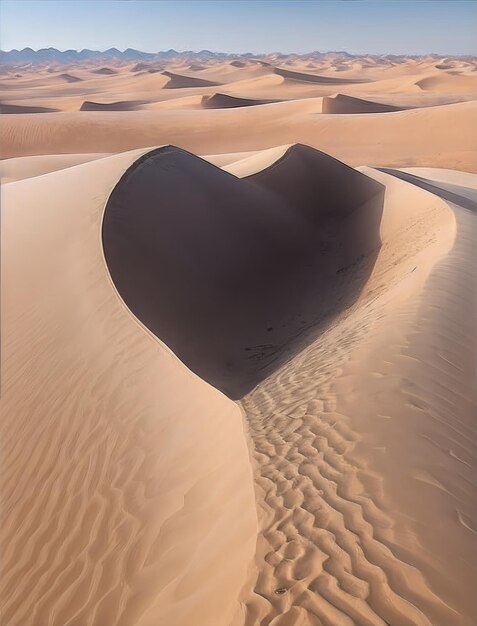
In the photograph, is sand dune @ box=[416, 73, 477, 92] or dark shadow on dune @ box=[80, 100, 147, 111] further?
sand dune @ box=[416, 73, 477, 92]

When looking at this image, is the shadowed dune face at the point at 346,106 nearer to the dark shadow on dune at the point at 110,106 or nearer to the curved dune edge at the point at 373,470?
the dark shadow on dune at the point at 110,106

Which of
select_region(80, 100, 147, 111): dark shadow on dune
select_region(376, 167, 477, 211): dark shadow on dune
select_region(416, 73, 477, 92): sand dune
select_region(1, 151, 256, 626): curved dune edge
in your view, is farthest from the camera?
select_region(416, 73, 477, 92): sand dune

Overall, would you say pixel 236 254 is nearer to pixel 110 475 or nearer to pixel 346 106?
pixel 110 475

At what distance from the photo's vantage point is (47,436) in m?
5.37

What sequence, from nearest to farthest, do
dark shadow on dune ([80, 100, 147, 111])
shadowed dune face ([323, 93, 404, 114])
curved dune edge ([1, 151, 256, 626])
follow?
curved dune edge ([1, 151, 256, 626]) < shadowed dune face ([323, 93, 404, 114]) < dark shadow on dune ([80, 100, 147, 111])

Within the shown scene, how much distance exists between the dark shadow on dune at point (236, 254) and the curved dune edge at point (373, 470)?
1.22 metres

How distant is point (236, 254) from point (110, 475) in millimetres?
Answer: 6532

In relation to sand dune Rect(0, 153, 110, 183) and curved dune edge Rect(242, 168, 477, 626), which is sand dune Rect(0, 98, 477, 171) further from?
curved dune edge Rect(242, 168, 477, 626)

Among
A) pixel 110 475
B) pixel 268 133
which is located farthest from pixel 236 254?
pixel 268 133

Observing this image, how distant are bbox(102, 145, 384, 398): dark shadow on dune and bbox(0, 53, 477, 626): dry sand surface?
0.05m

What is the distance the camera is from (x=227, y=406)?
17.2 ft

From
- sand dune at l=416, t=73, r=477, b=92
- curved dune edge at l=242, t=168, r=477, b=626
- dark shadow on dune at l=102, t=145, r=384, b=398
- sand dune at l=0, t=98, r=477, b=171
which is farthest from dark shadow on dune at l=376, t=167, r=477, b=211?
sand dune at l=416, t=73, r=477, b=92

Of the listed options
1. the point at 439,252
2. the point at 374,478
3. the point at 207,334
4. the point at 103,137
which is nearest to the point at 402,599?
the point at 374,478

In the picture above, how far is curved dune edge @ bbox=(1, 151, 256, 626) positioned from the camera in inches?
143
